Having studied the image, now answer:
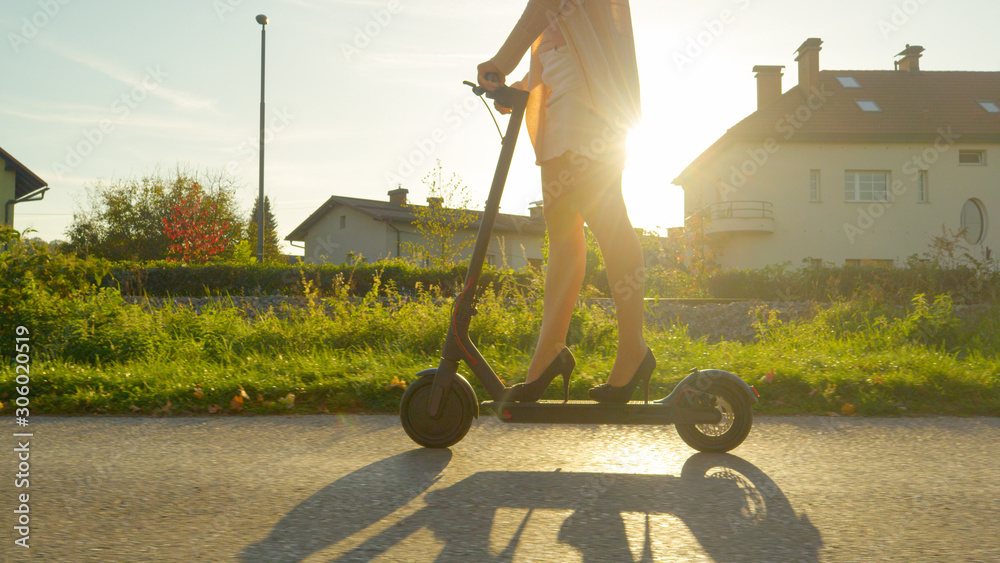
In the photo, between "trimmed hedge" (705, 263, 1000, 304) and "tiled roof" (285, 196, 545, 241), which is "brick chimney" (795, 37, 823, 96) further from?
"trimmed hedge" (705, 263, 1000, 304)

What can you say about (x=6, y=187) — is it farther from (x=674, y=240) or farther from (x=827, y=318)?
(x=827, y=318)

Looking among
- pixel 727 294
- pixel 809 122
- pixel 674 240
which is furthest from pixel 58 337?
pixel 809 122

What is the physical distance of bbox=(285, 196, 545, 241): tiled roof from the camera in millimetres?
37875

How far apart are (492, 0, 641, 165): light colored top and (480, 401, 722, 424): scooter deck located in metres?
1.02

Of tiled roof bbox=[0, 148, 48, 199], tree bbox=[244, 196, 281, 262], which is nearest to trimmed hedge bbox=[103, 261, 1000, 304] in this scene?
tree bbox=[244, 196, 281, 262]

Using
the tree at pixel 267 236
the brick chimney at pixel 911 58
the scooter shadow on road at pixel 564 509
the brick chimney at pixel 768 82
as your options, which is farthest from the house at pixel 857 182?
the scooter shadow on road at pixel 564 509

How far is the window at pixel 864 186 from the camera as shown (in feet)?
101

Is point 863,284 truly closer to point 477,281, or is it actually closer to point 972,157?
point 477,281

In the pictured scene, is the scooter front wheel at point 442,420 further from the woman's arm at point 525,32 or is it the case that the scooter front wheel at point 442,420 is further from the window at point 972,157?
the window at point 972,157

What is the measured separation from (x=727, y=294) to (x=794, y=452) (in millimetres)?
16826

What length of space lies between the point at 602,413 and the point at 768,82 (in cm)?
3480

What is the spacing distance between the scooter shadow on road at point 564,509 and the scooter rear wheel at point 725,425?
137 mm

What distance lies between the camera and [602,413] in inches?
105

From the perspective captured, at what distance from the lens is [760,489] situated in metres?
2.17
